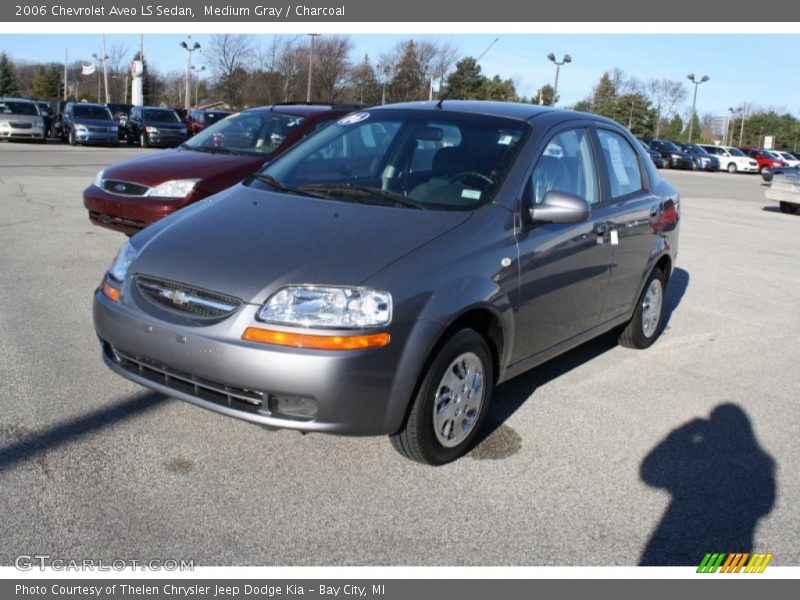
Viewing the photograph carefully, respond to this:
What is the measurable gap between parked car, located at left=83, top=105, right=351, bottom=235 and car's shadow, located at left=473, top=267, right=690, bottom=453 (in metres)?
3.87

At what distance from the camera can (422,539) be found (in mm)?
3293

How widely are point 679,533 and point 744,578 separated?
328 millimetres

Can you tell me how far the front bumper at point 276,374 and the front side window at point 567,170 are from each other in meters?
1.37

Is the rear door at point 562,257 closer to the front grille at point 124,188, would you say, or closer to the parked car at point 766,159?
the front grille at point 124,188

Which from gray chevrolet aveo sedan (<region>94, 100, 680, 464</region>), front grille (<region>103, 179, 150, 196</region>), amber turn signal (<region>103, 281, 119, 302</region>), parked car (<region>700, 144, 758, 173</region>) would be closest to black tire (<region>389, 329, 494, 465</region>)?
gray chevrolet aveo sedan (<region>94, 100, 680, 464</region>)

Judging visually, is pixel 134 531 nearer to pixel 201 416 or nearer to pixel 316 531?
pixel 316 531

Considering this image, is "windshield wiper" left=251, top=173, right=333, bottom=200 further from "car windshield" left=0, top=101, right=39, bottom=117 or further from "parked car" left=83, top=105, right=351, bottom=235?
"car windshield" left=0, top=101, right=39, bottom=117

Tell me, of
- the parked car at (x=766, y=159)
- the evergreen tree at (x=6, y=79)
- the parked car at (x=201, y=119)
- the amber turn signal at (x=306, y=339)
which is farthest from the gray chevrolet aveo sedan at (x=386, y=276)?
the evergreen tree at (x=6, y=79)

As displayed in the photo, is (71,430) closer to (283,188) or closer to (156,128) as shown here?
(283,188)

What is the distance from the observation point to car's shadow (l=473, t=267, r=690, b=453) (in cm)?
457

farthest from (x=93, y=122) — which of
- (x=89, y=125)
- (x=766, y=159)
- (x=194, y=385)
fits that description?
(x=766, y=159)

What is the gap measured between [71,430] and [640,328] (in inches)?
162

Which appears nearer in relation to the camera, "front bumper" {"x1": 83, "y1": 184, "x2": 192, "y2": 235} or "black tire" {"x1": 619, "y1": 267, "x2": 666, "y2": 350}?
"black tire" {"x1": 619, "y1": 267, "x2": 666, "y2": 350}

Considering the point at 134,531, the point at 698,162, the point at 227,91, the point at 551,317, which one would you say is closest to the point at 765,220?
the point at 551,317
